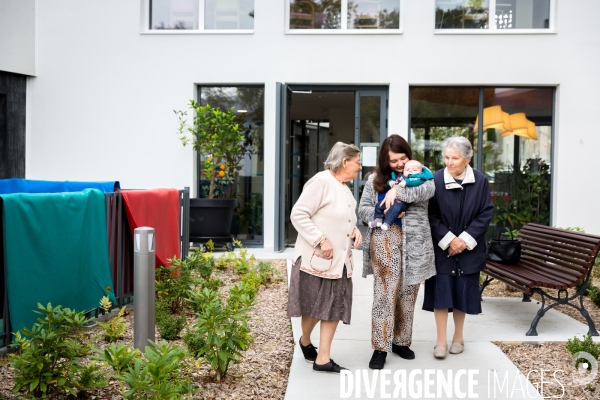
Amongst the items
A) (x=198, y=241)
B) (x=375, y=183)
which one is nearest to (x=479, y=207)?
(x=375, y=183)

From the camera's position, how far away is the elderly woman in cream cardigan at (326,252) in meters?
4.77

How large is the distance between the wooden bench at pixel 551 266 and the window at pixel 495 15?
5565 millimetres

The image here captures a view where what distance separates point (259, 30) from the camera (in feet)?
39.8

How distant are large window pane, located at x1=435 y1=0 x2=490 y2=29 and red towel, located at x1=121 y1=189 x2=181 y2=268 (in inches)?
258

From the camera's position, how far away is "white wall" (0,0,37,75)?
11.8m

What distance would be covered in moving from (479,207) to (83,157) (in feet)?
28.6

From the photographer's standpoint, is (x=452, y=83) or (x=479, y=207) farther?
(x=452, y=83)

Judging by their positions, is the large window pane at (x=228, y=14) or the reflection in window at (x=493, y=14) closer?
the reflection in window at (x=493, y=14)

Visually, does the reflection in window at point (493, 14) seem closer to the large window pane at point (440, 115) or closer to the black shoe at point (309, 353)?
the large window pane at point (440, 115)

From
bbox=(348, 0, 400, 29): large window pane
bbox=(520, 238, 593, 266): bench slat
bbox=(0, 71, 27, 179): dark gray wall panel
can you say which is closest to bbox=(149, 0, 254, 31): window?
bbox=(348, 0, 400, 29): large window pane

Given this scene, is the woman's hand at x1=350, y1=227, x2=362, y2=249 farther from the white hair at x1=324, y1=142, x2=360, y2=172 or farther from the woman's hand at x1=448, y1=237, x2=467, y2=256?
the woman's hand at x1=448, y1=237, x2=467, y2=256

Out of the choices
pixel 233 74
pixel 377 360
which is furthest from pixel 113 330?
pixel 233 74

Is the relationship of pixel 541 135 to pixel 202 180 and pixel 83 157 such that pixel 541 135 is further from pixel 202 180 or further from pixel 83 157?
pixel 83 157

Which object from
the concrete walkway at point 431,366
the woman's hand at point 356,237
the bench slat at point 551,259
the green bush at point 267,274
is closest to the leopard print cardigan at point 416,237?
the woman's hand at point 356,237
